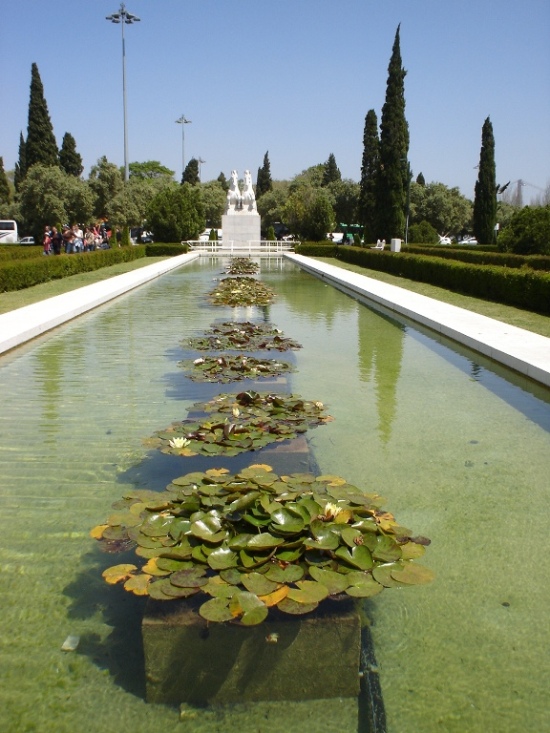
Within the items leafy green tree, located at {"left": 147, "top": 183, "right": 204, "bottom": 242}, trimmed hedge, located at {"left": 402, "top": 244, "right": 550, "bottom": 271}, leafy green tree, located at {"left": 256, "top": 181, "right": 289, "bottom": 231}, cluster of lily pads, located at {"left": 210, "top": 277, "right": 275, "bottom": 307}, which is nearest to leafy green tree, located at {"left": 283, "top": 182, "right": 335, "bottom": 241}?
leafy green tree, located at {"left": 147, "top": 183, "right": 204, "bottom": 242}

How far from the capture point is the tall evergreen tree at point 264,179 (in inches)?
2948

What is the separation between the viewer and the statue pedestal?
4322 cm

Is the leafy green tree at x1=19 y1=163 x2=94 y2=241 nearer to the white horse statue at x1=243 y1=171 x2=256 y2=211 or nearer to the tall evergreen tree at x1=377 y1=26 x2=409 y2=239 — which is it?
the white horse statue at x1=243 y1=171 x2=256 y2=211

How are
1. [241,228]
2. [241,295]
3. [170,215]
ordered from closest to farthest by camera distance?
[241,295], [170,215], [241,228]

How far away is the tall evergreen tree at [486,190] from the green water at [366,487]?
35402mm

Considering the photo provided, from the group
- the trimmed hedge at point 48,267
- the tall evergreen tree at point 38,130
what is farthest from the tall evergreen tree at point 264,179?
the trimmed hedge at point 48,267

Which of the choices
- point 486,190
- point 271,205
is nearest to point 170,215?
point 486,190

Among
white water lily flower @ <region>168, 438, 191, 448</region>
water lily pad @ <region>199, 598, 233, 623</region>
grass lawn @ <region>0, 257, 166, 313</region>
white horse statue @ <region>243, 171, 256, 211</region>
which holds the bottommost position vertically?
white water lily flower @ <region>168, 438, 191, 448</region>

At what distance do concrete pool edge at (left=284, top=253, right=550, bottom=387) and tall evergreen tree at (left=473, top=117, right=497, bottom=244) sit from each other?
2893 cm

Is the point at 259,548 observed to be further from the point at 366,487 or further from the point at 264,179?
the point at 264,179

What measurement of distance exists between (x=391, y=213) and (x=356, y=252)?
34.5 ft

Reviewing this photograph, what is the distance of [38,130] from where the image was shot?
4097cm

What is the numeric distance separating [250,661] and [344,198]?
64117 millimetres

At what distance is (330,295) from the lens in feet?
47.7
